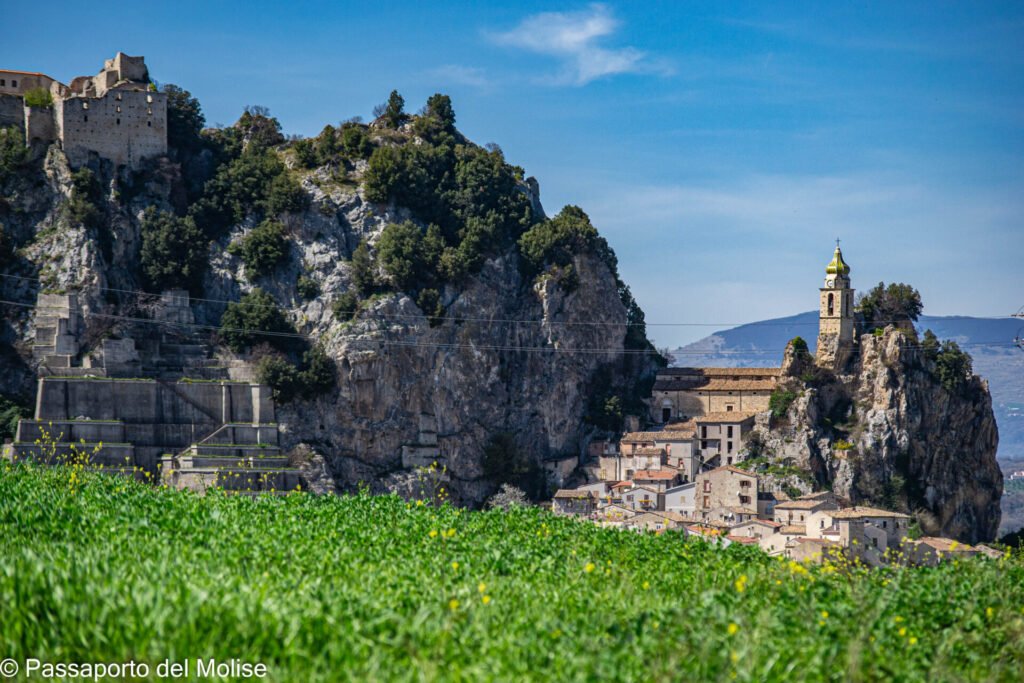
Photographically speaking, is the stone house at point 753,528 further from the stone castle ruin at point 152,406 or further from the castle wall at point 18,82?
the castle wall at point 18,82

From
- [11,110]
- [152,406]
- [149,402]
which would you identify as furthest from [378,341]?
[11,110]

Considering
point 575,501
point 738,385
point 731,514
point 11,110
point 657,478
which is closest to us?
point 731,514

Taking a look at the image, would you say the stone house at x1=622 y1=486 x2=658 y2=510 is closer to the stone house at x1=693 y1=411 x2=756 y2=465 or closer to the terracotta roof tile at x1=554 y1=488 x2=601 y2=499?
the terracotta roof tile at x1=554 y1=488 x2=601 y2=499

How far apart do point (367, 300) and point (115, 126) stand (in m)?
19.0

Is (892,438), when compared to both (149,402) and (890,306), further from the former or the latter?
(149,402)

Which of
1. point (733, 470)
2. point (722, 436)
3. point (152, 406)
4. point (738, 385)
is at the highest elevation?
point (738, 385)

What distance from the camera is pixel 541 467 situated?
9269 cm

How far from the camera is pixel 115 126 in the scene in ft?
293

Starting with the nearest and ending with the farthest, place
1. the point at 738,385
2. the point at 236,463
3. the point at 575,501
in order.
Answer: the point at 236,463 < the point at 575,501 < the point at 738,385

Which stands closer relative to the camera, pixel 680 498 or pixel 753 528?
pixel 753 528

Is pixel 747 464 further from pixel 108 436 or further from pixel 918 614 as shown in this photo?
pixel 918 614

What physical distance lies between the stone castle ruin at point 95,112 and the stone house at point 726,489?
3950 centimetres

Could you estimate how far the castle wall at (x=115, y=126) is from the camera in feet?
288

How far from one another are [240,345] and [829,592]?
58.6m
